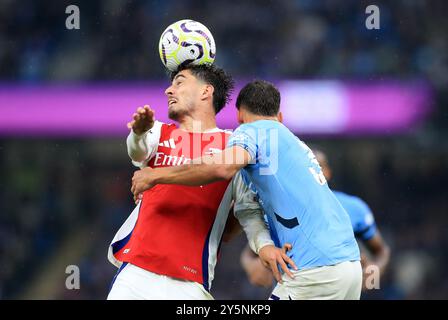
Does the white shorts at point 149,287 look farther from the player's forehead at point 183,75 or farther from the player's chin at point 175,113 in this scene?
the player's forehead at point 183,75

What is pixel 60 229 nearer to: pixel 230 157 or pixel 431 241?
pixel 431 241

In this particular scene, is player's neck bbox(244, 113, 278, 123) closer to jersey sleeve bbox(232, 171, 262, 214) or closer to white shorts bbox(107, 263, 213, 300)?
jersey sleeve bbox(232, 171, 262, 214)

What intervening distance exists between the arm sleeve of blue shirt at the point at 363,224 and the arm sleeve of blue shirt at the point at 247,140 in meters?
2.77

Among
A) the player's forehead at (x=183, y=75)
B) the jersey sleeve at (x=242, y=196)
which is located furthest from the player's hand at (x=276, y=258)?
the player's forehead at (x=183, y=75)

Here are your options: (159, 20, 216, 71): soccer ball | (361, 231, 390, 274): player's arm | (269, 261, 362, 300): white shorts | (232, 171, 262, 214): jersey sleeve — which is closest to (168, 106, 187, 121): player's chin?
(159, 20, 216, 71): soccer ball

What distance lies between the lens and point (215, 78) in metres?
5.11

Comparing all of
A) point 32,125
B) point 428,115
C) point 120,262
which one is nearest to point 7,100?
point 32,125

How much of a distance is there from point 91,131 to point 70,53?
1.68 m

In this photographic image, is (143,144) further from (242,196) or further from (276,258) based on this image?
(276,258)

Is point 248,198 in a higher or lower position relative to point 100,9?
lower

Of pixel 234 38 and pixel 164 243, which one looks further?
pixel 234 38

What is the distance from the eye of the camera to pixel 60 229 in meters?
13.6

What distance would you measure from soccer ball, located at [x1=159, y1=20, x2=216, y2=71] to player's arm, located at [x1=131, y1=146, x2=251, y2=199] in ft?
3.23

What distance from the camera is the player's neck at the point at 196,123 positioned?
16.0 feet
